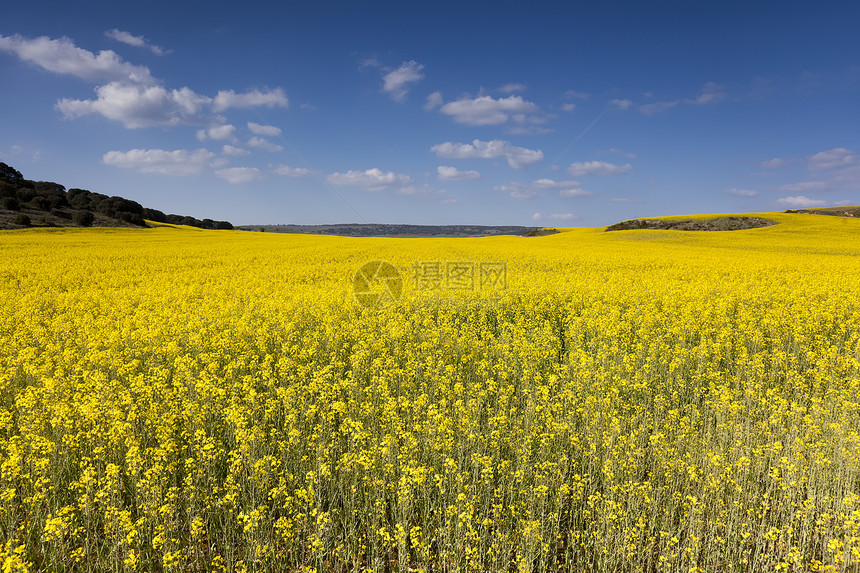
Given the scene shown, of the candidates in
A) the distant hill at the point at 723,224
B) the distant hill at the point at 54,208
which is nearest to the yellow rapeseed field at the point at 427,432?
the distant hill at the point at 54,208

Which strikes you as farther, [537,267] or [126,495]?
[537,267]

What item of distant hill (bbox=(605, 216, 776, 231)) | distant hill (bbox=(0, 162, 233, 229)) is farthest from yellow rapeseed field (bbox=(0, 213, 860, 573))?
distant hill (bbox=(605, 216, 776, 231))

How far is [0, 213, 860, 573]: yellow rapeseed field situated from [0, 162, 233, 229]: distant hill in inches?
1487

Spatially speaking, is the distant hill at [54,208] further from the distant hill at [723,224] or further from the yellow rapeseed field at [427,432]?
the distant hill at [723,224]

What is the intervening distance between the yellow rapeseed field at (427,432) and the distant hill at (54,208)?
37.8 m

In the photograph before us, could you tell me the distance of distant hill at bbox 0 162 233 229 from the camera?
1575 inches

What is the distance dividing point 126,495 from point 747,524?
7.10 metres

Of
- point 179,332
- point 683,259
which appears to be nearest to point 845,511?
point 179,332

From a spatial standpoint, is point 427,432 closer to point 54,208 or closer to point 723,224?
point 723,224

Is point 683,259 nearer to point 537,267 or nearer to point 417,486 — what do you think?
point 537,267

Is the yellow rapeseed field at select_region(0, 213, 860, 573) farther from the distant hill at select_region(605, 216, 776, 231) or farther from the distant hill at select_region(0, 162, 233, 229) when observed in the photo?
the distant hill at select_region(605, 216, 776, 231)

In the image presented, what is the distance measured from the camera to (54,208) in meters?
49.9

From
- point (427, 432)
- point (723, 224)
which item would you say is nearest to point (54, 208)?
point (427, 432)

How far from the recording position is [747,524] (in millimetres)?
3879
